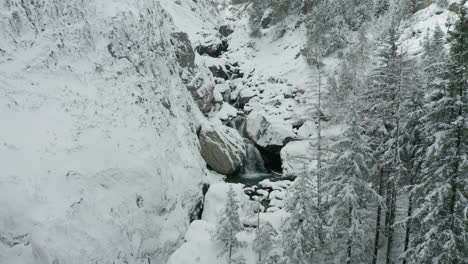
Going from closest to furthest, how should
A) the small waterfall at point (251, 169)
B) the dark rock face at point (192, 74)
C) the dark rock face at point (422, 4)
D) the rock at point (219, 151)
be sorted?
the rock at point (219, 151) < the small waterfall at point (251, 169) < the dark rock face at point (192, 74) < the dark rock face at point (422, 4)

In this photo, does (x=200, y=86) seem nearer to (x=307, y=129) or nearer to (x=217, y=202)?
(x=307, y=129)

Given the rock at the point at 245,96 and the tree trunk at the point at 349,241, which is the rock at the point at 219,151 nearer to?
the rock at the point at 245,96

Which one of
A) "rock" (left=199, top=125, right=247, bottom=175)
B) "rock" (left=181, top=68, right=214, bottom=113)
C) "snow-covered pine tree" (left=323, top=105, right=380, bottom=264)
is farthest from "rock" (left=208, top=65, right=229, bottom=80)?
"snow-covered pine tree" (left=323, top=105, right=380, bottom=264)

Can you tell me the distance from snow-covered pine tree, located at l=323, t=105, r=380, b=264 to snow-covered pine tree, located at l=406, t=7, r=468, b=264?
2.97m

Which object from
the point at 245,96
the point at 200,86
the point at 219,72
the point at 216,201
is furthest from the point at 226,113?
the point at 216,201

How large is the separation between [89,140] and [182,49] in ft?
63.3

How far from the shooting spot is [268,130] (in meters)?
37.4

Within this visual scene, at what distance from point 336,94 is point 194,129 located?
13.0 metres

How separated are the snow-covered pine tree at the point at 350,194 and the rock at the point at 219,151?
54.5ft

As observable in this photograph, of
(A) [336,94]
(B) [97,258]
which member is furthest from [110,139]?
(A) [336,94]

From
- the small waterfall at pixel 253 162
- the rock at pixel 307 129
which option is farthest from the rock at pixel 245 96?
the rock at pixel 307 129

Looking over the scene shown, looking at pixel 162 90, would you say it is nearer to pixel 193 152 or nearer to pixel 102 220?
pixel 193 152

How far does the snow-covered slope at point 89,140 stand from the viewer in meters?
15.4

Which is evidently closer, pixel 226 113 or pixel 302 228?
pixel 302 228
